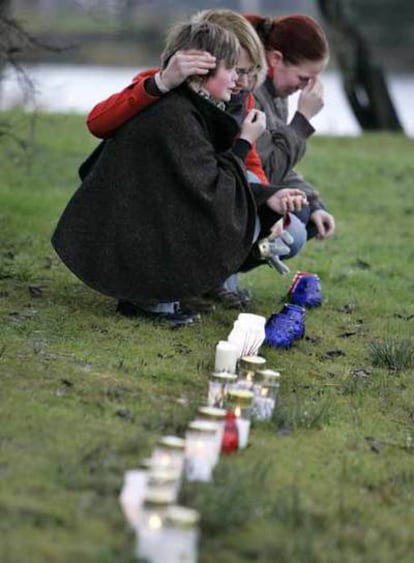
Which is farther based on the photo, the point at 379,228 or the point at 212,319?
the point at 379,228

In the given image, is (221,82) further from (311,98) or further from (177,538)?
(177,538)

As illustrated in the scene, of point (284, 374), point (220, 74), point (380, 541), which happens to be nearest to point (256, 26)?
point (220, 74)

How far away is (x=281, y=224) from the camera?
625cm

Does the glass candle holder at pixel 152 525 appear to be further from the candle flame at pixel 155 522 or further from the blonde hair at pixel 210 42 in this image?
the blonde hair at pixel 210 42

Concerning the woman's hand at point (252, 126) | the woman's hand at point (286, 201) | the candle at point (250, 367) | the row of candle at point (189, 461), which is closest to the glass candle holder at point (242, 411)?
the row of candle at point (189, 461)

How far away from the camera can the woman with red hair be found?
6.61m

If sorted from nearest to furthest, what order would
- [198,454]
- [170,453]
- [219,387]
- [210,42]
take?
[170,453], [198,454], [219,387], [210,42]

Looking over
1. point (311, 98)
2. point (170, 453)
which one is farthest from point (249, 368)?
point (311, 98)

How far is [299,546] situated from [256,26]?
3.82 m

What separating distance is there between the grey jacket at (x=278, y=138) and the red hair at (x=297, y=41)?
18cm

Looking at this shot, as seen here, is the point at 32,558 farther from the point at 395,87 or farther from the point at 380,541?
the point at 395,87

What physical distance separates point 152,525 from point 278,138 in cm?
358

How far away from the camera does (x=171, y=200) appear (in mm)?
5781

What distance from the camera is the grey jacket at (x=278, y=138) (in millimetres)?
6594
